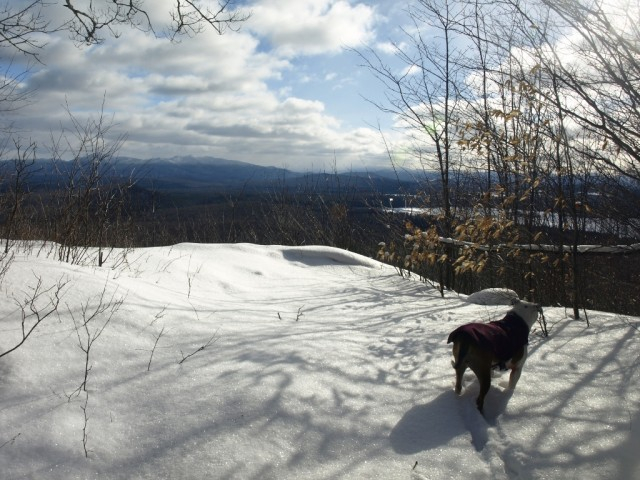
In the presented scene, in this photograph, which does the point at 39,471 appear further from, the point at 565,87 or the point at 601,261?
the point at 601,261

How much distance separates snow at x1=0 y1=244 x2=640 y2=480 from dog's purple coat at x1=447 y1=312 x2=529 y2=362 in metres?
0.32

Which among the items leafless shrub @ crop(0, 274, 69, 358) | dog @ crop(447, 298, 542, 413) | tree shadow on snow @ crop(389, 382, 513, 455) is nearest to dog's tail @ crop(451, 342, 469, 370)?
dog @ crop(447, 298, 542, 413)

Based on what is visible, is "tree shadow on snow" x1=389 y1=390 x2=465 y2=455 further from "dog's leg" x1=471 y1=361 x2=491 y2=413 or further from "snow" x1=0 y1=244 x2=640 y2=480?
"dog's leg" x1=471 y1=361 x2=491 y2=413

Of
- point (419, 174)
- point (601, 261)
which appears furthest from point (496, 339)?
point (601, 261)

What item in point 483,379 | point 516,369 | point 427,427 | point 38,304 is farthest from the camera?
point 38,304

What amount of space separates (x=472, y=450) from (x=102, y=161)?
17.1ft

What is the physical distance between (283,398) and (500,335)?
133 cm

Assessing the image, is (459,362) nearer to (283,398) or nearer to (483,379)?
(483,379)

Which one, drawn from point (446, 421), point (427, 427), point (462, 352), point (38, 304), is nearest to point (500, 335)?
point (462, 352)

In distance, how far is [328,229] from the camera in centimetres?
1355

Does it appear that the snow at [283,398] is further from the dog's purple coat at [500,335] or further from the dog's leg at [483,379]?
the dog's purple coat at [500,335]

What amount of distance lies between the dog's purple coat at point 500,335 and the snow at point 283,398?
0.32 meters

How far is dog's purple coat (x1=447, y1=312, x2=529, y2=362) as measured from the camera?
7.84ft

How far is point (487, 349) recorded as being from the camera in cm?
238
